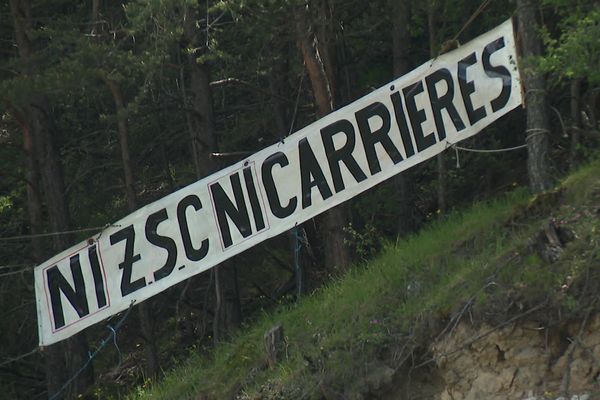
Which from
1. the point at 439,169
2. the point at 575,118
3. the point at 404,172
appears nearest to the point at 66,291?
the point at 404,172

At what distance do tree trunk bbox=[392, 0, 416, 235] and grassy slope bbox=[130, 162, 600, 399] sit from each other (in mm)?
2012

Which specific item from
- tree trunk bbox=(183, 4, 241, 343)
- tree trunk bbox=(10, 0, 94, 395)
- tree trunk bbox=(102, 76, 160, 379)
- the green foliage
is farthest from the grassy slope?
tree trunk bbox=(10, 0, 94, 395)

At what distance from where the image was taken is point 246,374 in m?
12.1

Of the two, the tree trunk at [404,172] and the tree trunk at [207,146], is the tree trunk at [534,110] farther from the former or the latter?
the tree trunk at [207,146]

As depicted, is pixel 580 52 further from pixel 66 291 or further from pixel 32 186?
pixel 32 186

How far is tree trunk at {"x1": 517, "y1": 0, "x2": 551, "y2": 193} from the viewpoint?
12.0 m

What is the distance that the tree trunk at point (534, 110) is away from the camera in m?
12.0

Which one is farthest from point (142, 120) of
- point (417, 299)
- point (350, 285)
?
point (417, 299)

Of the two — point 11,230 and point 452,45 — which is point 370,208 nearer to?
point 452,45

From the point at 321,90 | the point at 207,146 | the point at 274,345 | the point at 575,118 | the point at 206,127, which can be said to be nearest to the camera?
the point at 274,345

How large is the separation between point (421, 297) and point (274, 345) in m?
1.58

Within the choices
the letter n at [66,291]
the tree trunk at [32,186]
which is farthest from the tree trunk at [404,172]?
the tree trunk at [32,186]

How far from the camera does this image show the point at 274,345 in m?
11.8

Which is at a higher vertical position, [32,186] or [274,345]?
[32,186]
